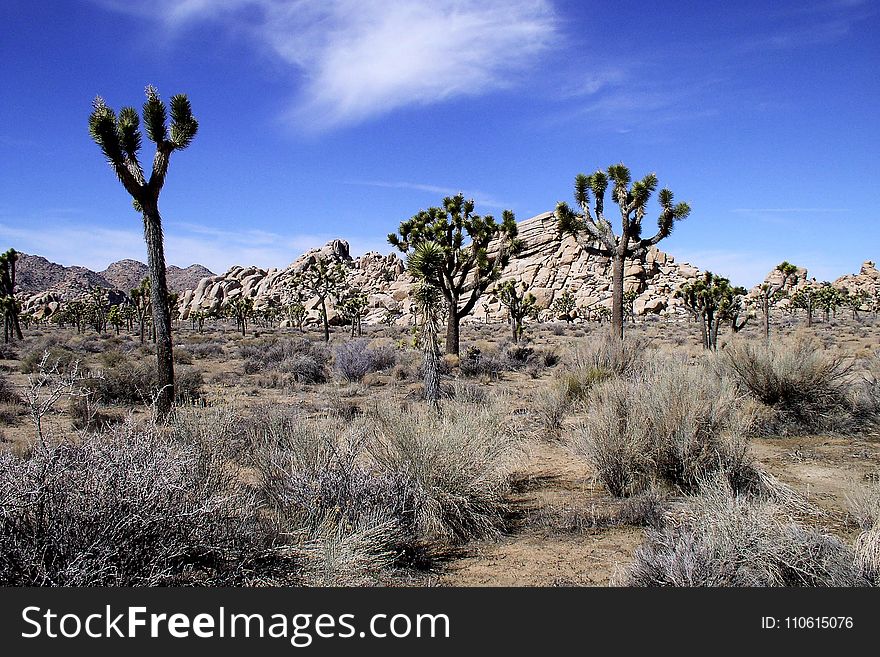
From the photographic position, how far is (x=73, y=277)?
153 metres

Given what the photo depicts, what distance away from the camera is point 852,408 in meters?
9.51

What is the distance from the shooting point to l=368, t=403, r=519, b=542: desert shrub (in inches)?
213

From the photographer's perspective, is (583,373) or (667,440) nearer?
(667,440)

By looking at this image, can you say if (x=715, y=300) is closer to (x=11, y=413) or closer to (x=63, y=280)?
(x=11, y=413)

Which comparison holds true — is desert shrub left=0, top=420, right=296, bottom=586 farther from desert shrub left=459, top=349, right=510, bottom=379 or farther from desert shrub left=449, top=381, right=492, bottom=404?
desert shrub left=459, top=349, right=510, bottom=379

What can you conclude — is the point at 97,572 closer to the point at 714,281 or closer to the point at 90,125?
the point at 90,125

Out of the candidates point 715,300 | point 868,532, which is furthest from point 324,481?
point 715,300

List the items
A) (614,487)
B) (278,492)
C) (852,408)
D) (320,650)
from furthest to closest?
(852,408), (614,487), (278,492), (320,650)

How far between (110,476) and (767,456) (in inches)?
317

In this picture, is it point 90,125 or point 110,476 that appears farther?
point 90,125

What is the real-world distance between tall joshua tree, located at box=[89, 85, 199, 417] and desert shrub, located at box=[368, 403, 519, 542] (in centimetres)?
591

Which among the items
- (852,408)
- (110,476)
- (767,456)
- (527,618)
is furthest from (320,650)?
(852,408)

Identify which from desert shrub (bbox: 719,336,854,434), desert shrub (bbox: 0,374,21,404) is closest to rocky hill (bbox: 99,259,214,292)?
desert shrub (bbox: 0,374,21,404)

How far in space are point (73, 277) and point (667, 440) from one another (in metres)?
179
